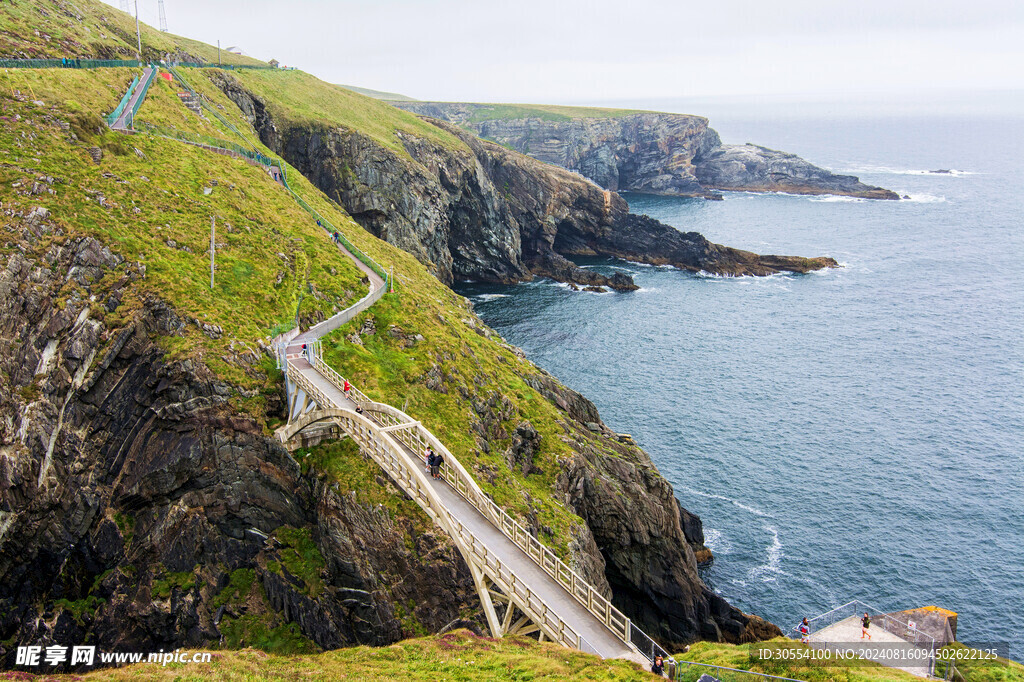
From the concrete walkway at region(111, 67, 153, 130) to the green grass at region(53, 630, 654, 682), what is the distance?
5219 centimetres

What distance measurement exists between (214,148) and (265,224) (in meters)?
16.0

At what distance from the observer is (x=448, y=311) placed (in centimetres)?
7356

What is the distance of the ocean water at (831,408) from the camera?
187 ft

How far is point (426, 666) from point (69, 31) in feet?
272

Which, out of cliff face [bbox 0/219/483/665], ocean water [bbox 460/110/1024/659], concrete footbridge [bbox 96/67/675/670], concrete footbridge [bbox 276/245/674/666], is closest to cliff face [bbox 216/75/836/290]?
ocean water [bbox 460/110/1024/659]

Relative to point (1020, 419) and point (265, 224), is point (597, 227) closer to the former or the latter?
point (1020, 419)

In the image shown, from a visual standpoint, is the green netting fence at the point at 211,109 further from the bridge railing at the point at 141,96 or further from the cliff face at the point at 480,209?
the cliff face at the point at 480,209

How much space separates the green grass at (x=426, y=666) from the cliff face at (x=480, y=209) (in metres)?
86.2

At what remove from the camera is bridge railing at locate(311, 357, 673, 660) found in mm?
27500

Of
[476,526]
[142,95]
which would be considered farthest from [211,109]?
[476,526]

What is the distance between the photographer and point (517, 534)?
32.7 meters

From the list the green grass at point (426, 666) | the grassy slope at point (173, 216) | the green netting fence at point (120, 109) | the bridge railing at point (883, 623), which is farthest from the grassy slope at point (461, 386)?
the green netting fence at point (120, 109)

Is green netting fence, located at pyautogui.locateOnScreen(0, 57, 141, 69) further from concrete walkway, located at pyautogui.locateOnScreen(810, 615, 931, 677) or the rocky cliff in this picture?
concrete walkway, located at pyautogui.locateOnScreen(810, 615, 931, 677)

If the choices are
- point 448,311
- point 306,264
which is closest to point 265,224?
point 306,264
